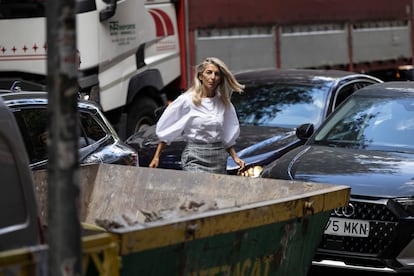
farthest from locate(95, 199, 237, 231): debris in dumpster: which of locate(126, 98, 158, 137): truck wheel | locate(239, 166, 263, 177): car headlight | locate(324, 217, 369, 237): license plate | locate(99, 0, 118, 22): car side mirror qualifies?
locate(126, 98, 158, 137): truck wheel

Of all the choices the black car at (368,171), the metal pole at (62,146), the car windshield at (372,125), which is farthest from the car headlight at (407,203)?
the metal pole at (62,146)

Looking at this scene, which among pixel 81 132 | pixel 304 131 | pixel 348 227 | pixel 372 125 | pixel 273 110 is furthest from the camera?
pixel 273 110

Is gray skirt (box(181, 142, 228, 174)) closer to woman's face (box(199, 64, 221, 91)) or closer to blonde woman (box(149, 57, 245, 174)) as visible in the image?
blonde woman (box(149, 57, 245, 174))

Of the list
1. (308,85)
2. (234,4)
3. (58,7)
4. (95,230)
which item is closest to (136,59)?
(234,4)

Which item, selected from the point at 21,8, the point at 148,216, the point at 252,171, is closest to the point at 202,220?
the point at 148,216

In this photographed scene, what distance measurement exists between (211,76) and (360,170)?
4.85 ft

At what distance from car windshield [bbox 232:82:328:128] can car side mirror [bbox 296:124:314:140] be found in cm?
87

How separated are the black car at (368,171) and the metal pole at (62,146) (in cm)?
458

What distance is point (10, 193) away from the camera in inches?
169

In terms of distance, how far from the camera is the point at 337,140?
9.38 m

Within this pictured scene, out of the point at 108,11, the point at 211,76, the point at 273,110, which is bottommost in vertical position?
the point at 273,110

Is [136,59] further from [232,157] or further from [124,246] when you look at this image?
[124,246]

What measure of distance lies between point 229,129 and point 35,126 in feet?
6.07

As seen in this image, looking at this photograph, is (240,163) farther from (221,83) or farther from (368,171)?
(368,171)
